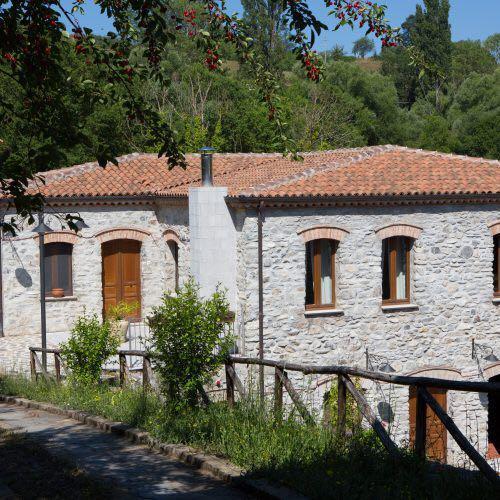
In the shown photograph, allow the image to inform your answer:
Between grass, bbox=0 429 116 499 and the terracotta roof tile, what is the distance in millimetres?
8754

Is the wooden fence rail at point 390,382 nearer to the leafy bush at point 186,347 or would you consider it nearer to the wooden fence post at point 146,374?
the leafy bush at point 186,347

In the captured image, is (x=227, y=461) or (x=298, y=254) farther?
(x=298, y=254)

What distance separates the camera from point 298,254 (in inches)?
630

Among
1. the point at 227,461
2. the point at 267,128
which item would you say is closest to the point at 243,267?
the point at 227,461

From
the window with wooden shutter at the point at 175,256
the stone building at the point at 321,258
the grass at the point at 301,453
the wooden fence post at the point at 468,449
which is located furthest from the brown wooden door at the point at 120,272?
the wooden fence post at the point at 468,449

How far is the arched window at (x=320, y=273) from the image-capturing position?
647 inches

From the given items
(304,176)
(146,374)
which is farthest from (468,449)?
(304,176)

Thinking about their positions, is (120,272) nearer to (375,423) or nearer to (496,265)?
(496,265)

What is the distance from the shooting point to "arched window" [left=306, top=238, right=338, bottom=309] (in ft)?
53.9

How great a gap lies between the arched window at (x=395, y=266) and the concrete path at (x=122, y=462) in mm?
9254

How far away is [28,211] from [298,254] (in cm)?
1069

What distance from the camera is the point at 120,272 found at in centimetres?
2011

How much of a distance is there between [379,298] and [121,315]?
6609mm

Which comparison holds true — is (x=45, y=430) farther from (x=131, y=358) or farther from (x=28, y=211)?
(x=131, y=358)
